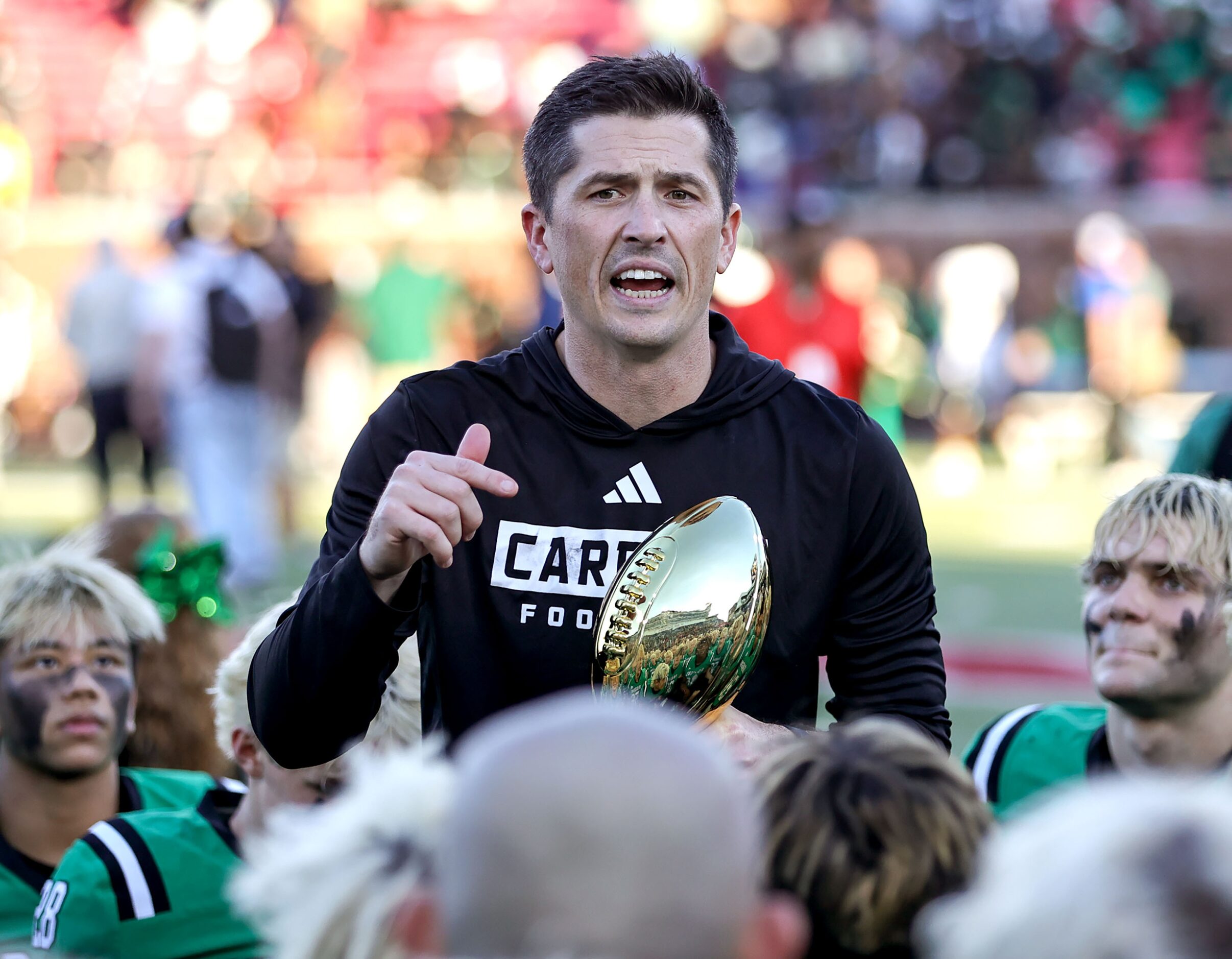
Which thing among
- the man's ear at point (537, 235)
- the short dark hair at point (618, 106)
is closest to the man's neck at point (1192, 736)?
the short dark hair at point (618, 106)

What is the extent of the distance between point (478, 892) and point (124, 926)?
1726 millimetres

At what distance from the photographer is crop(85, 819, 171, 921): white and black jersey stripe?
2697 mm

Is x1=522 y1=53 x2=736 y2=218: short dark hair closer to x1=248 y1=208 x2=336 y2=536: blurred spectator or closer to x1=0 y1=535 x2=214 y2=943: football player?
x1=0 y1=535 x2=214 y2=943: football player

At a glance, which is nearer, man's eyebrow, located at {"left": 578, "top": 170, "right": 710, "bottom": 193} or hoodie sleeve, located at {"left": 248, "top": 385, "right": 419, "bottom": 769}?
hoodie sleeve, located at {"left": 248, "top": 385, "right": 419, "bottom": 769}

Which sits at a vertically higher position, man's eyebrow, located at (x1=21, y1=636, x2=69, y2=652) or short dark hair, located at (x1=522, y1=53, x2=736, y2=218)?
short dark hair, located at (x1=522, y1=53, x2=736, y2=218)

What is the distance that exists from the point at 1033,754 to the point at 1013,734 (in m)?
0.07

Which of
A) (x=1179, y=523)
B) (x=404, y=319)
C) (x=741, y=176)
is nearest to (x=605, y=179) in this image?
(x=1179, y=523)

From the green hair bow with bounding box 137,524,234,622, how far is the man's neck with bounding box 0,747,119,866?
2.34 feet

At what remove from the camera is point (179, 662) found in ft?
12.2

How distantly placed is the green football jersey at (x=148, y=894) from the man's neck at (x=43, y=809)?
0.26 m

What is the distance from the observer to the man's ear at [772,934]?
1.20 metres

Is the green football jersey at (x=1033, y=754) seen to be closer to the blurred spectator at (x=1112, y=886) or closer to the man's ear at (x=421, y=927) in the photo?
the blurred spectator at (x=1112, y=886)

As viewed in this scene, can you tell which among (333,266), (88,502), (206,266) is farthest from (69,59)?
(206,266)

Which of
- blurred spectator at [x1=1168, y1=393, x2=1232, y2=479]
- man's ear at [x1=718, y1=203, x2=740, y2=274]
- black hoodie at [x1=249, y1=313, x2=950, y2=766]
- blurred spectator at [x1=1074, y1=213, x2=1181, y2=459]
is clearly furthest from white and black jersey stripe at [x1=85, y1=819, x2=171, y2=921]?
blurred spectator at [x1=1074, y1=213, x2=1181, y2=459]
